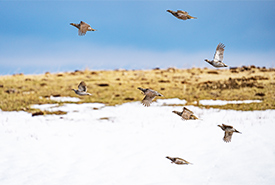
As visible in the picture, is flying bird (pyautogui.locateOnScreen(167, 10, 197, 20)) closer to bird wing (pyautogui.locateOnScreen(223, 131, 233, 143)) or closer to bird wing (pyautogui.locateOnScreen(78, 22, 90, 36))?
bird wing (pyautogui.locateOnScreen(78, 22, 90, 36))

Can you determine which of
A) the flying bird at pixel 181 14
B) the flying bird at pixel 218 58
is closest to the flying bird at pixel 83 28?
the flying bird at pixel 181 14

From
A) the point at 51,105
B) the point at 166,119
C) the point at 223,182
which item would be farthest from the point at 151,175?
the point at 51,105

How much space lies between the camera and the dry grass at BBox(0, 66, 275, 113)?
18.6 m

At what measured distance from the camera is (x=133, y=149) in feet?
35.6

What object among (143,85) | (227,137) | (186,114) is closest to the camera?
(186,114)

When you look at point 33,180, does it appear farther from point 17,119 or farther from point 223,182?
point 17,119

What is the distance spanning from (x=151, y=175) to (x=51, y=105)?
1035 centimetres

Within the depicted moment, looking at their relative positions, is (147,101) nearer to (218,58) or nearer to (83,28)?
(218,58)

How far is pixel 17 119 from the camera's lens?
14.4m

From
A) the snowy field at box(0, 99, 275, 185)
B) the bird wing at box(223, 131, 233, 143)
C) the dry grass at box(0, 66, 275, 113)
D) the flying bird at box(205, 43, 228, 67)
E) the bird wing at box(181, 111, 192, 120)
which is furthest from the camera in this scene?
the dry grass at box(0, 66, 275, 113)

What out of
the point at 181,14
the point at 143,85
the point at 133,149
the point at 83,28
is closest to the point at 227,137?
the point at 181,14

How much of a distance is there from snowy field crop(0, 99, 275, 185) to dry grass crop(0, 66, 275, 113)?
120 inches

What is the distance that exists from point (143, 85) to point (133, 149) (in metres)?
12.9

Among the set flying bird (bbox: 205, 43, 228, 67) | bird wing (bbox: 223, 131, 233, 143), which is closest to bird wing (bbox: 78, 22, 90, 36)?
flying bird (bbox: 205, 43, 228, 67)
